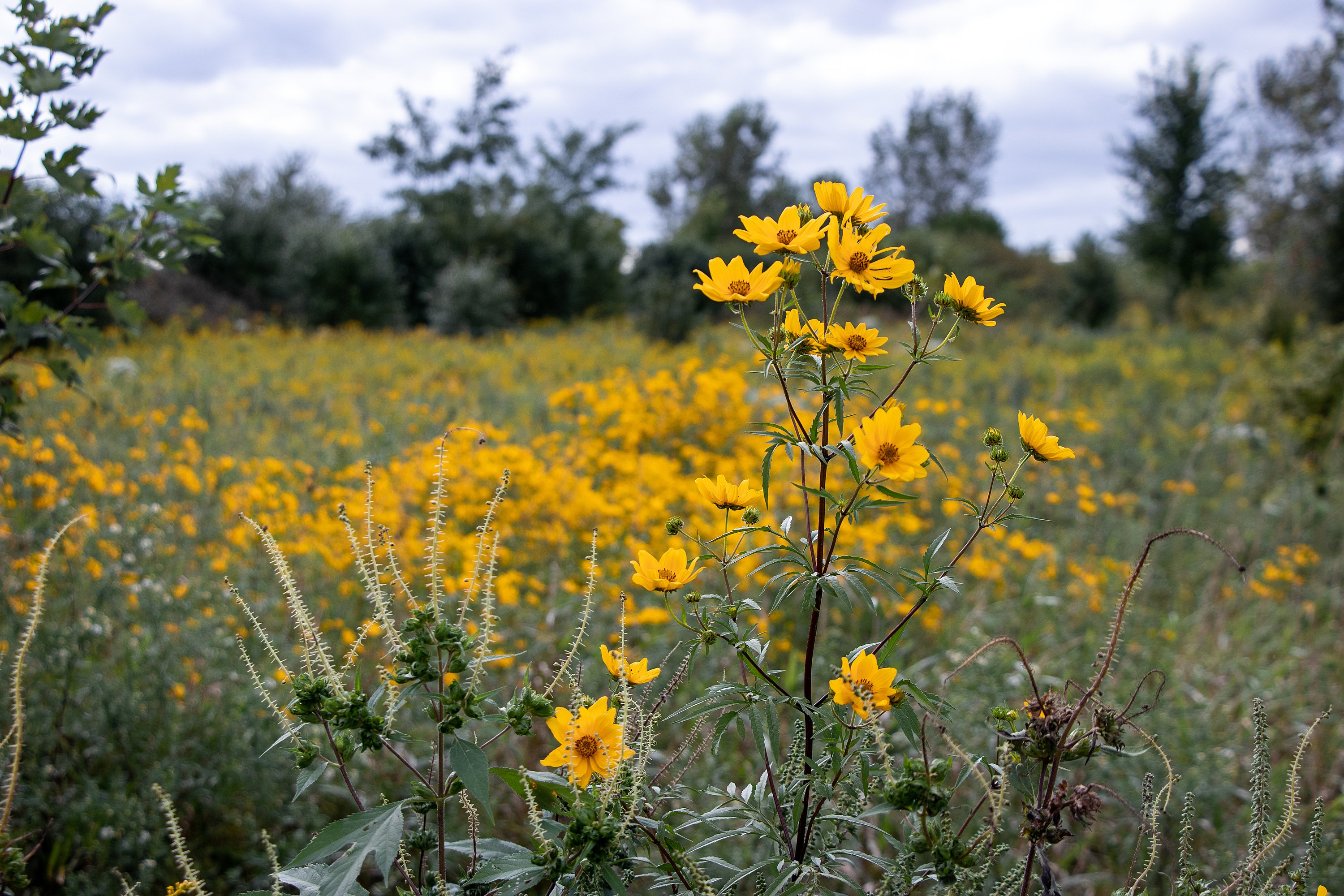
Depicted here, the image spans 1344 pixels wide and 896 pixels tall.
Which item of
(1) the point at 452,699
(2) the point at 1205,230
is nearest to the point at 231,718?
(1) the point at 452,699

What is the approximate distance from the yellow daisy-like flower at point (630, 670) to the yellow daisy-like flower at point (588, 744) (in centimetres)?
6

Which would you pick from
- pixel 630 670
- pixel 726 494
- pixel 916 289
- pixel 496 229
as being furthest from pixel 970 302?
pixel 496 229

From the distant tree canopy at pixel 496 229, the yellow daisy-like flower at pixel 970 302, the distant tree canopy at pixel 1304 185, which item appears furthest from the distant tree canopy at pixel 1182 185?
the yellow daisy-like flower at pixel 970 302

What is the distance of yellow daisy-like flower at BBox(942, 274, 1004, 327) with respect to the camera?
3.75 ft

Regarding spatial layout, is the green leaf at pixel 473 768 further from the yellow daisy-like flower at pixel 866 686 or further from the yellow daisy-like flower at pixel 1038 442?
the yellow daisy-like flower at pixel 1038 442

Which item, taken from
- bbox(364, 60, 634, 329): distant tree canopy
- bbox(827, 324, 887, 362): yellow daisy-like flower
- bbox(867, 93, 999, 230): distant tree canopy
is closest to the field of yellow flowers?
bbox(827, 324, 887, 362): yellow daisy-like flower

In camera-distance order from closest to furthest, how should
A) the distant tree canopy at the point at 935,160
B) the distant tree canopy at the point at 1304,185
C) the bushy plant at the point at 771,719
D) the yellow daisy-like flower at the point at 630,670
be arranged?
1. the bushy plant at the point at 771,719
2. the yellow daisy-like flower at the point at 630,670
3. the distant tree canopy at the point at 1304,185
4. the distant tree canopy at the point at 935,160

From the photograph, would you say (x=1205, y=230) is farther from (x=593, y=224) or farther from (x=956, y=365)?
(x=593, y=224)

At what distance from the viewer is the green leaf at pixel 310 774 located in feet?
2.79

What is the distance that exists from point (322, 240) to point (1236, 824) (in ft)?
42.9

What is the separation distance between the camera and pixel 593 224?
18.2 meters

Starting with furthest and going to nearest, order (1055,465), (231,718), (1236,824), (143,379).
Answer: (143,379)
(1055,465)
(1236,824)
(231,718)

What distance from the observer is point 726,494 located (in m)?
1.16

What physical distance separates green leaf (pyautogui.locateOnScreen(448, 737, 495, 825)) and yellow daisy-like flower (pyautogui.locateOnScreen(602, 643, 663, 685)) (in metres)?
0.18
